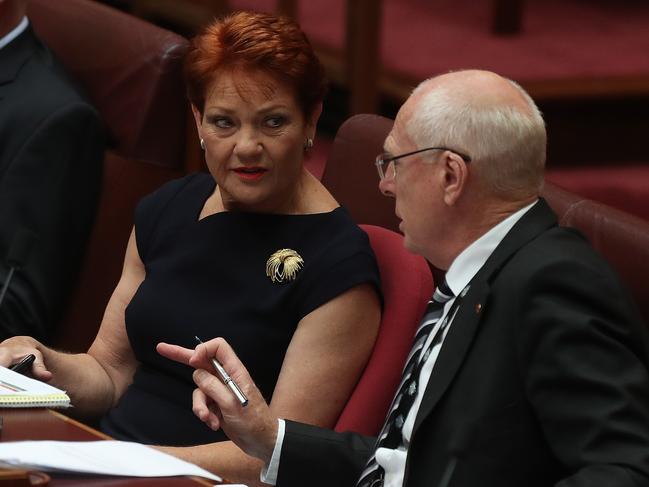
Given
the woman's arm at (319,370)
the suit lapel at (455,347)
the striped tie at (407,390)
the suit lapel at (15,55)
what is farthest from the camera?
the suit lapel at (15,55)

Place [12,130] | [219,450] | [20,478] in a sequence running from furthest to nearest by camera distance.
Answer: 1. [12,130]
2. [219,450]
3. [20,478]

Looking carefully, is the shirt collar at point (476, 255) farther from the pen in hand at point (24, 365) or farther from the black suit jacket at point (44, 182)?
the black suit jacket at point (44, 182)

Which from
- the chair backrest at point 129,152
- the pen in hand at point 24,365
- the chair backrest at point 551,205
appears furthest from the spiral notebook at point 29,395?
the chair backrest at point 129,152

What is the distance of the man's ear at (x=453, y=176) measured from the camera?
176 centimetres

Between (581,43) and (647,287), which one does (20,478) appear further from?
(581,43)

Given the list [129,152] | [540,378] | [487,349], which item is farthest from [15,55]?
[540,378]

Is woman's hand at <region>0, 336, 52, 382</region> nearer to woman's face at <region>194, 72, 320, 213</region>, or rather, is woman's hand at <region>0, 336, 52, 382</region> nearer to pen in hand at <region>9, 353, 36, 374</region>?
pen in hand at <region>9, 353, 36, 374</region>

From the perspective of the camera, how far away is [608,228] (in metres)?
2.02

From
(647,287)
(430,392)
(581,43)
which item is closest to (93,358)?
(430,392)

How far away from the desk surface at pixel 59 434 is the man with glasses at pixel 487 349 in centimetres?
17

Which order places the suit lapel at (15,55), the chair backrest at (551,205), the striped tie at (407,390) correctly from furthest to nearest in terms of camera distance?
the suit lapel at (15,55) < the chair backrest at (551,205) < the striped tie at (407,390)

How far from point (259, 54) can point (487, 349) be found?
2.30ft

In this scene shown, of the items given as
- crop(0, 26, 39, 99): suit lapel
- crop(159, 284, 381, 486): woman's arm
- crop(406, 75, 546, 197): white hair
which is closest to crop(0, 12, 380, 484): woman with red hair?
crop(159, 284, 381, 486): woman's arm

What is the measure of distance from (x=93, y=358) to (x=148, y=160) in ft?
1.99
